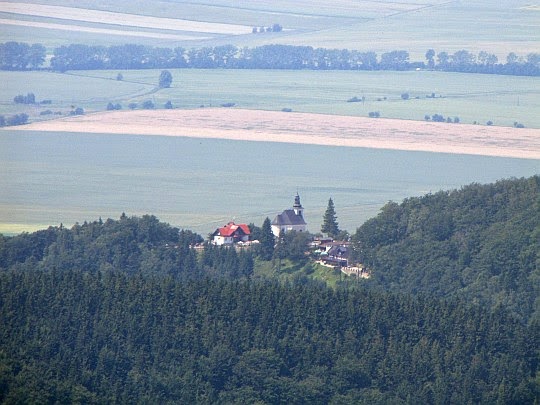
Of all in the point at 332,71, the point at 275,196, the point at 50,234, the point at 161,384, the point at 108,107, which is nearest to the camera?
the point at 161,384

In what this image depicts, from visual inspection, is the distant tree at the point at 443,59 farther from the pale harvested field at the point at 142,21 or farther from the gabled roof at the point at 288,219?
the gabled roof at the point at 288,219

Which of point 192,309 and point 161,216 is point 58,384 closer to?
point 192,309

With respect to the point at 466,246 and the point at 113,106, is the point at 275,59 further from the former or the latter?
the point at 466,246

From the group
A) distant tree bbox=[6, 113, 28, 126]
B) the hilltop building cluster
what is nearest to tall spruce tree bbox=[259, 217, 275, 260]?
the hilltop building cluster

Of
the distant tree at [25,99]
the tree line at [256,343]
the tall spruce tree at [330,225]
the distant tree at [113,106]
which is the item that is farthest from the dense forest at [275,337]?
the distant tree at [113,106]

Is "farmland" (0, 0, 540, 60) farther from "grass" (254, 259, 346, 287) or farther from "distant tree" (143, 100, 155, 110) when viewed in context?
"grass" (254, 259, 346, 287)

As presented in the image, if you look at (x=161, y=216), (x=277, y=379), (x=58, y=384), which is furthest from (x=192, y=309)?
(x=161, y=216)
